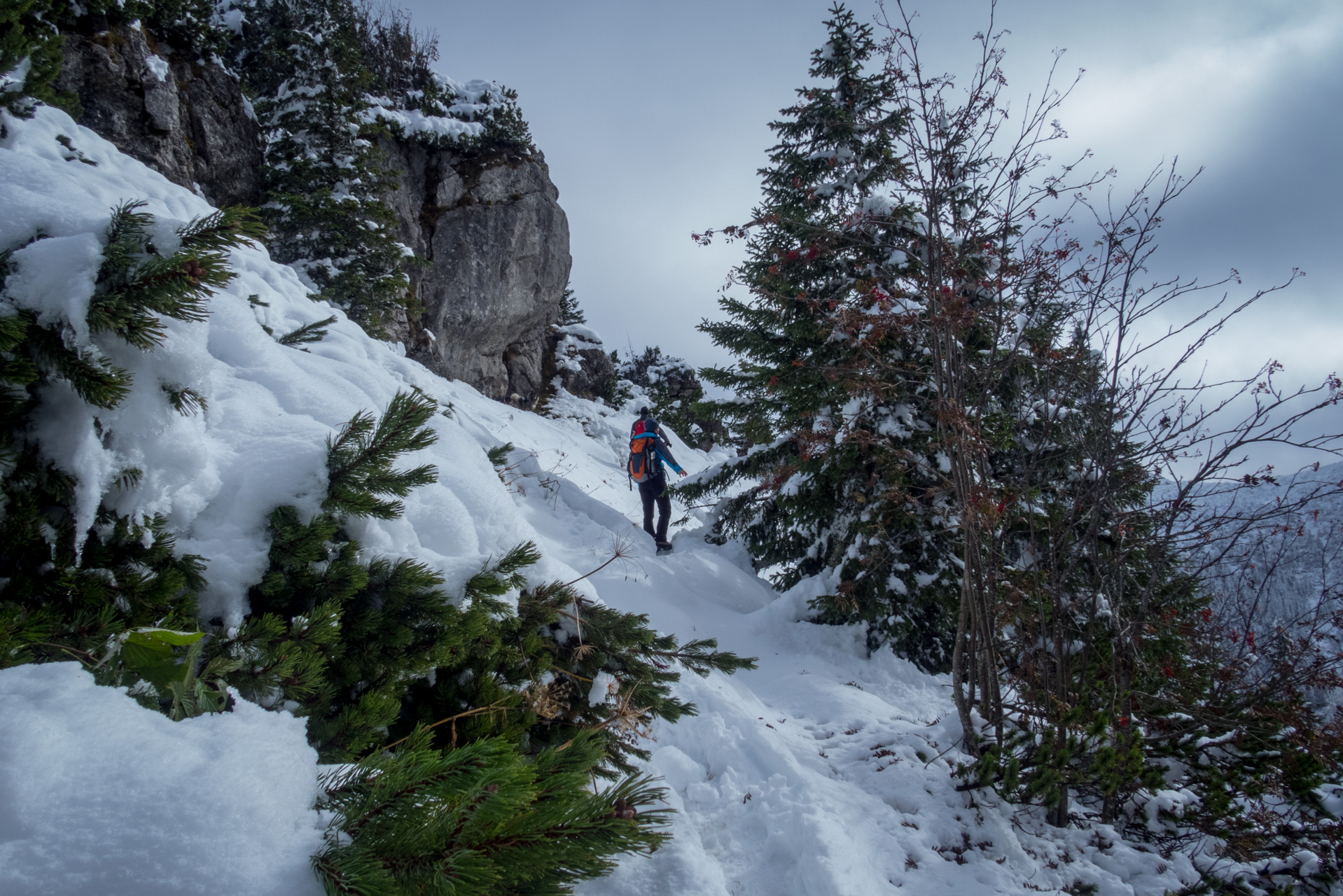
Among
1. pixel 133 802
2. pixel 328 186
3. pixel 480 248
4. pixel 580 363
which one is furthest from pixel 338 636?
pixel 580 363

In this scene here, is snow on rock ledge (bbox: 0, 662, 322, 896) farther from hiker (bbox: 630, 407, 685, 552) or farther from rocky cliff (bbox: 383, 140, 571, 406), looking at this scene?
rocky cliff (bbox: 383, 140, 571, 406)

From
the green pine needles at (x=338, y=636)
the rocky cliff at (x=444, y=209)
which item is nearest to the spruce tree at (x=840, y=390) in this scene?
the green pine needles at (x=338, y=636)

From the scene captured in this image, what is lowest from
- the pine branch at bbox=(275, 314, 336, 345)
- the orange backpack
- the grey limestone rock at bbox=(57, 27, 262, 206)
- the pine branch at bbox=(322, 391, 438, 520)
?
the pine branch at bbox=(322, 391, 438, 520)

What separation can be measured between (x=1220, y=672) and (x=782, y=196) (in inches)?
277

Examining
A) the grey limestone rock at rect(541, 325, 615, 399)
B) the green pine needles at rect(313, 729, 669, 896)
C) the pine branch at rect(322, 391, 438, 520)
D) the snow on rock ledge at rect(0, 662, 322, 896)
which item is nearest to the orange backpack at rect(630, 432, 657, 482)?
the pine branch at rect(322, 391, 438, 520)

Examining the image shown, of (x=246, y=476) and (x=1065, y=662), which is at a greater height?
(x=1065, y=662)

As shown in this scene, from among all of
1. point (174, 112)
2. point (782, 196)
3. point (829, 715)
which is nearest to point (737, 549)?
point (829, 715)

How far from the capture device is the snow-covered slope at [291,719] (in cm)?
87

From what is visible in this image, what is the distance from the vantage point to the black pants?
8.27 metres

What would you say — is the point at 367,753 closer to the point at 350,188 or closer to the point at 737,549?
the point at 737,549

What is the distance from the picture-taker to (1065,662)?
3367 millimetres

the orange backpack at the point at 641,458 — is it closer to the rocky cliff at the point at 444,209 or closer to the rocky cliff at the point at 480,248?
the rocky cliff at the point at 444,209

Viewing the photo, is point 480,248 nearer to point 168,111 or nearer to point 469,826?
point 168,111

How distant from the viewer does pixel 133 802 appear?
85 cm
